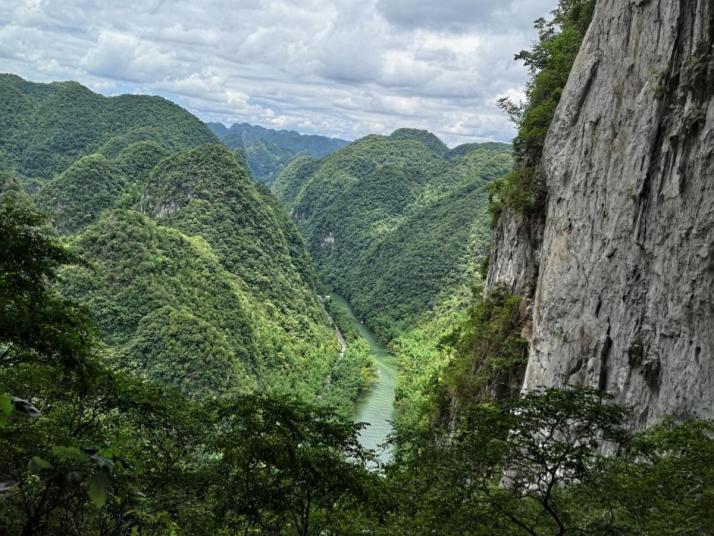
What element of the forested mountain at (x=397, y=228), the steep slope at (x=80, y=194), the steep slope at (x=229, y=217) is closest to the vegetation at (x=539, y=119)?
the steep slope at (x=229, y=217)

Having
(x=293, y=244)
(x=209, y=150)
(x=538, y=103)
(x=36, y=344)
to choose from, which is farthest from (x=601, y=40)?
(x=293, y=244)

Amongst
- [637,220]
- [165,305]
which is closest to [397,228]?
[165,305]

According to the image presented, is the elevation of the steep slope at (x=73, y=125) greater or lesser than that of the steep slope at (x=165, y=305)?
greater

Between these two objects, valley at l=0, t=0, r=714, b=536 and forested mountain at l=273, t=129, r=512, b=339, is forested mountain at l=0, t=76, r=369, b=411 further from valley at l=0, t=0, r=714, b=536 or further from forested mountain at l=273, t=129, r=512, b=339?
forested mountain at l=273, t=129, r=512, b=339

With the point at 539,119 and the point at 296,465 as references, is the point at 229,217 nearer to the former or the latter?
the point at 539,119

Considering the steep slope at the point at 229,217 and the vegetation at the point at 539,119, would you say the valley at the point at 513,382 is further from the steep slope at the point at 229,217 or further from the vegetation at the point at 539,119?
the steep slope at the point at 229,217

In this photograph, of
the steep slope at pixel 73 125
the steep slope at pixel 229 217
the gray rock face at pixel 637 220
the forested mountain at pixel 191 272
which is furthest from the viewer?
the steep slope at pixel 73 125

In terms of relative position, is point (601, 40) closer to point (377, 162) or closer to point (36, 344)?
point (36, 344)

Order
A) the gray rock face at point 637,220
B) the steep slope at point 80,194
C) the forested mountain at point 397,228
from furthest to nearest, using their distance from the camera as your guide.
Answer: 1. the forested mountain at point 397,228
2. the steep slope at point 80,194
3. the gray rock face at point 637,220
